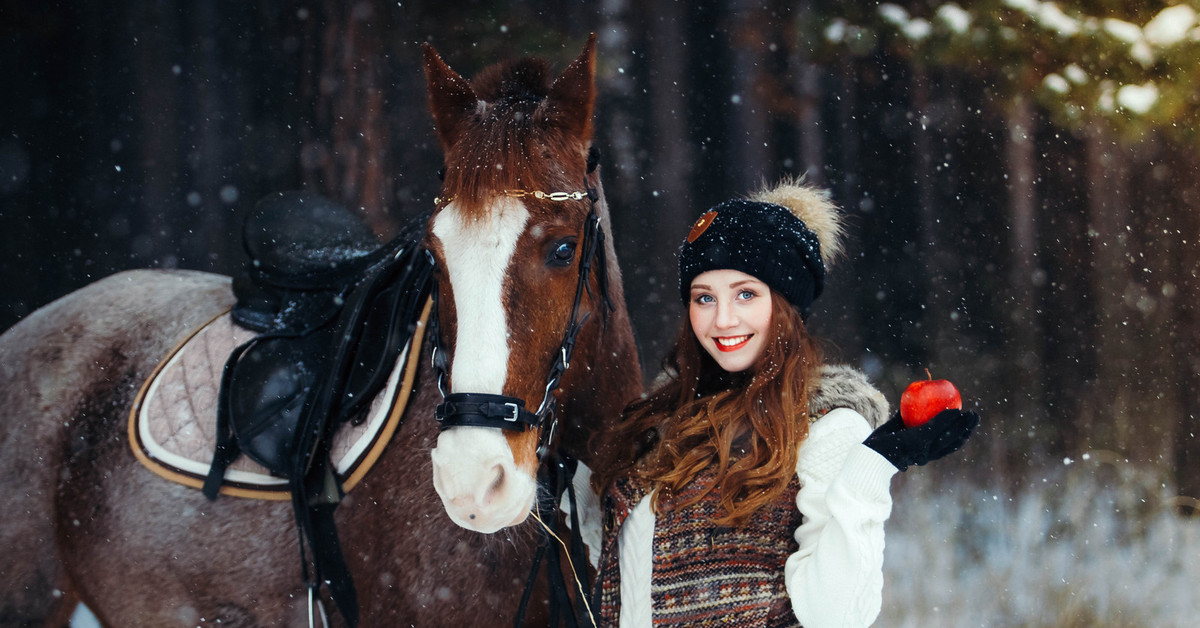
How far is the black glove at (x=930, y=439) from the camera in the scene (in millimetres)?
1212

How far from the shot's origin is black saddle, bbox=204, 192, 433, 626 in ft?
5.86

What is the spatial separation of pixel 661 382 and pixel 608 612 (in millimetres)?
557

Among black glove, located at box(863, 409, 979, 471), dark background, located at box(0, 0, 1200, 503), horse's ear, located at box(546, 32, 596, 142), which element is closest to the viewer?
black glove, located at box(863, 409, 979, 471)

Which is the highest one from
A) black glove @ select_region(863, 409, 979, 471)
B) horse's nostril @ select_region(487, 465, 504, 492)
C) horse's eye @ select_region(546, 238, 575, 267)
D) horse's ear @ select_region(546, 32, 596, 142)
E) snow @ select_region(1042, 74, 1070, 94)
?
snow @ select_region(1042, 74, 1070, 94)

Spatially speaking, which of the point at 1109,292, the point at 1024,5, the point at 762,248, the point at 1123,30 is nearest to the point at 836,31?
the point at 1024,5

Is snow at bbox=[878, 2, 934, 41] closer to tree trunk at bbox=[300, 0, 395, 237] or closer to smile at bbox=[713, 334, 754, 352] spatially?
tree trunk at bbox=[300, 0, 395, 237]

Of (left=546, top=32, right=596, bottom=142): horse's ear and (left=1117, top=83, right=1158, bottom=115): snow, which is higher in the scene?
(left=1117, top=83, right=1158, bottom=115): snow

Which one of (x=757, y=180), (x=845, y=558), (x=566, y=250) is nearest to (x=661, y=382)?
(x=566, y=250)

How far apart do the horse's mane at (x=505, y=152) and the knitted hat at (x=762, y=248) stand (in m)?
0.30

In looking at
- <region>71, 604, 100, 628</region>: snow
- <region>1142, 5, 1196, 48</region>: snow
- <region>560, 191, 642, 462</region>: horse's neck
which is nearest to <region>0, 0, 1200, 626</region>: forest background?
<region>1142, 5, 1196, 48</region>: snow

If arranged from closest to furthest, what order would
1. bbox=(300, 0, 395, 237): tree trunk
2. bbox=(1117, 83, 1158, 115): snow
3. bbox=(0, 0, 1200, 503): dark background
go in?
bbox=(1117, 83, 1158, 115): snow
bbox=(0, 0, 1200, 503): dark background
bbox=(300, 0, 395, 237): tree trunk

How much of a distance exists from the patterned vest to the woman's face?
244mm

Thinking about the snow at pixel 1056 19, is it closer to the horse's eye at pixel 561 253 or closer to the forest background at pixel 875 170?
the forest background at pixel 875 170

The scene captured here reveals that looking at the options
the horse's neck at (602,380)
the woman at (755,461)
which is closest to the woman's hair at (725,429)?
the woman at (755,461)
